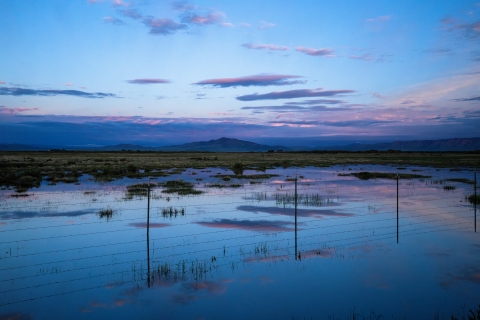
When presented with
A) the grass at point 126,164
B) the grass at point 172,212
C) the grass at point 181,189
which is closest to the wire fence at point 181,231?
the grass at point 172,212

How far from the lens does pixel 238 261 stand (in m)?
11.0

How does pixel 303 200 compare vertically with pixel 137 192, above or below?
below

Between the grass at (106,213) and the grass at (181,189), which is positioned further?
the grass at (181,189)

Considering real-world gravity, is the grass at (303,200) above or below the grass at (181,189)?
below

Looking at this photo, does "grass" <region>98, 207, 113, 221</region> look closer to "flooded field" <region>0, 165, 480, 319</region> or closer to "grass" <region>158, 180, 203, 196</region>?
"flooded field" <region>0, 165, 480, 319</region>

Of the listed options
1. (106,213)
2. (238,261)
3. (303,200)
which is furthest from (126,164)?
(238,261)

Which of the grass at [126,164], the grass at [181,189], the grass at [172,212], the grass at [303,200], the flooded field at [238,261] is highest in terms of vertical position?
the grass at [126,164]

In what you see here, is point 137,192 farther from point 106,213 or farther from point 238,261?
point 238,261

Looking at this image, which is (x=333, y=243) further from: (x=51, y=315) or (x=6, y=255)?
(x=6, y=255)

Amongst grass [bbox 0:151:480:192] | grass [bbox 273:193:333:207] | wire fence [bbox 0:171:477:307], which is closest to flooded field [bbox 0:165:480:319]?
wire fence [bbox 0:171:477:307]

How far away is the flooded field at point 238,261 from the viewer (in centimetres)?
812

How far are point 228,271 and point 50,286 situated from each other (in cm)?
432

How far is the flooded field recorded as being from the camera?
8.12 metres

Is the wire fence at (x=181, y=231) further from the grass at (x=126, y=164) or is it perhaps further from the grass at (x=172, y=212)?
the grass at (x=126, y=164)
